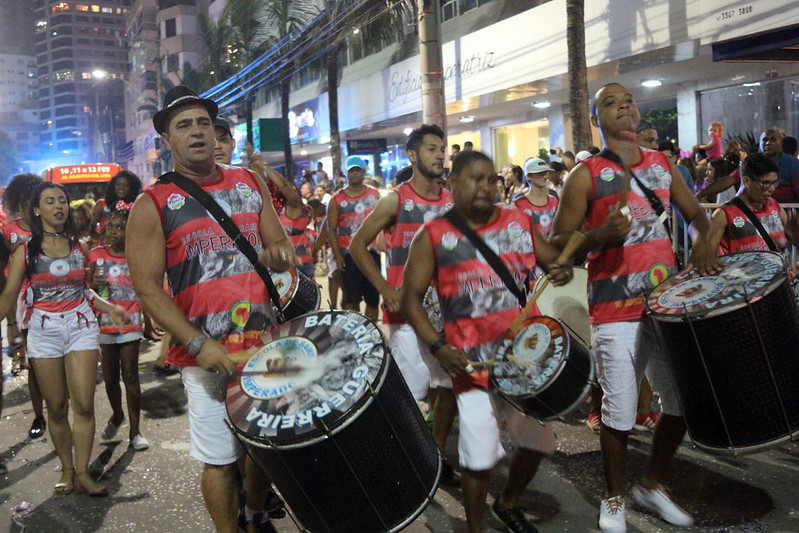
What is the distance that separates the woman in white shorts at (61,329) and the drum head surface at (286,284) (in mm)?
1136

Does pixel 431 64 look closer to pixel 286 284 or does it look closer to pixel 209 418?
pixel 286 284

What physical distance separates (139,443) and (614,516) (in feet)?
13.3

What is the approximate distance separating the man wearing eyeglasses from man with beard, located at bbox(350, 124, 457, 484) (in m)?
1.98

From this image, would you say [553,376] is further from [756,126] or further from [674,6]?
[756,126]

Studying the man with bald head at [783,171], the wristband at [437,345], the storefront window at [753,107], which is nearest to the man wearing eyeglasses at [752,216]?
the wristband at [437,345]

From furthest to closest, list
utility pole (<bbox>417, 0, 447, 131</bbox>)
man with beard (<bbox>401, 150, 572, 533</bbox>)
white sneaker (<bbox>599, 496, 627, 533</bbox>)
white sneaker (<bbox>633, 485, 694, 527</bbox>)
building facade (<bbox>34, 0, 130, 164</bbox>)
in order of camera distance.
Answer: building facade (<bbox>34, 0, 130, 164</bbox>) → utility pole (<bbox>417, 0, 447, 131</bbox>) → white sneaker (<bbox>633, 485, 694, 527</bbox>) → white sneaker (<bbox>599, 496, 627, 533</bbox>) → man with beard (<bbox>401, 150, 572, 533</bbox>)

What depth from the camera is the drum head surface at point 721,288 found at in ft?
12.3

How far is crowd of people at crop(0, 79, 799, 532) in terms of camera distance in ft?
12.1

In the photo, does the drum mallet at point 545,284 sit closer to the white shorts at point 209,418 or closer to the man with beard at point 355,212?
the white shorts at point 209,418

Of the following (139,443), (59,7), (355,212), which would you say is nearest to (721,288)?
(139,443)

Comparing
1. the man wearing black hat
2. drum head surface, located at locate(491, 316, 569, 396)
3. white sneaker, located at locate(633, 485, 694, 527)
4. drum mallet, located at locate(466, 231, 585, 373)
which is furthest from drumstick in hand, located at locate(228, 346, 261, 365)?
white sneaker, located at locate(633, 485, 694, 527)

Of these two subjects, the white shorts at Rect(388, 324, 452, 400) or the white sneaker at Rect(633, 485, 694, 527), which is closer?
the white sneaker at Rect(633, 485, 694, 527)

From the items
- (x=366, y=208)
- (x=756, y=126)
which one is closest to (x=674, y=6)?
(x=756, y=126)

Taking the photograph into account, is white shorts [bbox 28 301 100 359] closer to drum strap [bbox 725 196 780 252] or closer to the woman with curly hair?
the woman with curly hair
